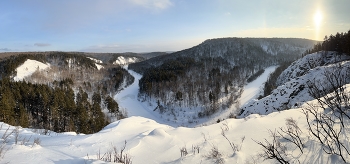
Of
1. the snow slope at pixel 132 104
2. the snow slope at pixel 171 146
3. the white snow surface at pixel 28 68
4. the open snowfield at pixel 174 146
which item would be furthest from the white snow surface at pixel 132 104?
the open snowfield at pixel 174 146

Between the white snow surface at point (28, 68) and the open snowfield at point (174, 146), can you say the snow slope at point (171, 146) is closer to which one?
the open snowfield at point (174, 146)

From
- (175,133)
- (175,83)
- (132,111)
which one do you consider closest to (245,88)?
(175,83)

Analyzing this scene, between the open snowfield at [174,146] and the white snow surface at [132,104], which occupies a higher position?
the open snowfield at [174,146]

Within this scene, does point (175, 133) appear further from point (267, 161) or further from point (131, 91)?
point (131, 91)

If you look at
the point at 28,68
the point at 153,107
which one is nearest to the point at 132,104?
the point at 153,107

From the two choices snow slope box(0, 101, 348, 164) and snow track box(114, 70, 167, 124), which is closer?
snow slope box(0, 101, 348, 164)

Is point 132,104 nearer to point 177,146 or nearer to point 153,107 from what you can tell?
point 153,107

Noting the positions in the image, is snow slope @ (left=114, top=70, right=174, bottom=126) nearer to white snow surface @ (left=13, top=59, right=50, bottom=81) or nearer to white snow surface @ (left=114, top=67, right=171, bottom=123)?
white snow surface @ (left=114, top=67, right=171, bottom=123)

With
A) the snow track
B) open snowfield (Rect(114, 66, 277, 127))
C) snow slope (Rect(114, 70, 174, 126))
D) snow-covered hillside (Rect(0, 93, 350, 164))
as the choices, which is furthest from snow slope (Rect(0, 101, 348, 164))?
snow slope (Rect(114, 70, 174, 126))
